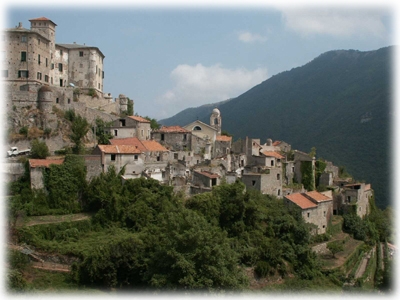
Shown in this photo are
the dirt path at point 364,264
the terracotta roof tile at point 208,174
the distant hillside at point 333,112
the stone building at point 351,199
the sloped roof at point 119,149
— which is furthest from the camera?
the distant hillside at point 333,112

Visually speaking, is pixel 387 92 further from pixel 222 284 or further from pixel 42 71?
pixel 222 284

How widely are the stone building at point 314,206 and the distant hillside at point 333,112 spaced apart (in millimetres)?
20440

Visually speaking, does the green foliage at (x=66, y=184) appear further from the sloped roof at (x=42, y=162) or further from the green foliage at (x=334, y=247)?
Result: the green foliage at (x=334, y=247)

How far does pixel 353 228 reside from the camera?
131 feet

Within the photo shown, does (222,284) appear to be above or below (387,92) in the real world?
below

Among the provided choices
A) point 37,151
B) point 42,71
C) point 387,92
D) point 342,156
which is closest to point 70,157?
point 37,151

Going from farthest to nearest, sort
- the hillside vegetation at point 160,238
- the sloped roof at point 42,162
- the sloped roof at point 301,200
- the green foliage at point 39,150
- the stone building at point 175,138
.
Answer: the stone building at point 175,138 < the sloped roof at point 301,200 < the green foliage at point 39,150 < the sloped roof at point 42,162 < the hillside vegetation at point 160,238

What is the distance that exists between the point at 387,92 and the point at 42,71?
63.5 metres

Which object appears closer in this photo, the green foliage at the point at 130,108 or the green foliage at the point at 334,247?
the green foliage at the point at 334,247

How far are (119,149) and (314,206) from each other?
57.6ft

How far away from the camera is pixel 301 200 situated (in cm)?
3681

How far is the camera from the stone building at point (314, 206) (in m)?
36.0

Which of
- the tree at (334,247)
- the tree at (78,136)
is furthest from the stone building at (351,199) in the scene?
the tree at (78,136)

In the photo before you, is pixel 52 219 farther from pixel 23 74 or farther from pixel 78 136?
pixel 23 74
